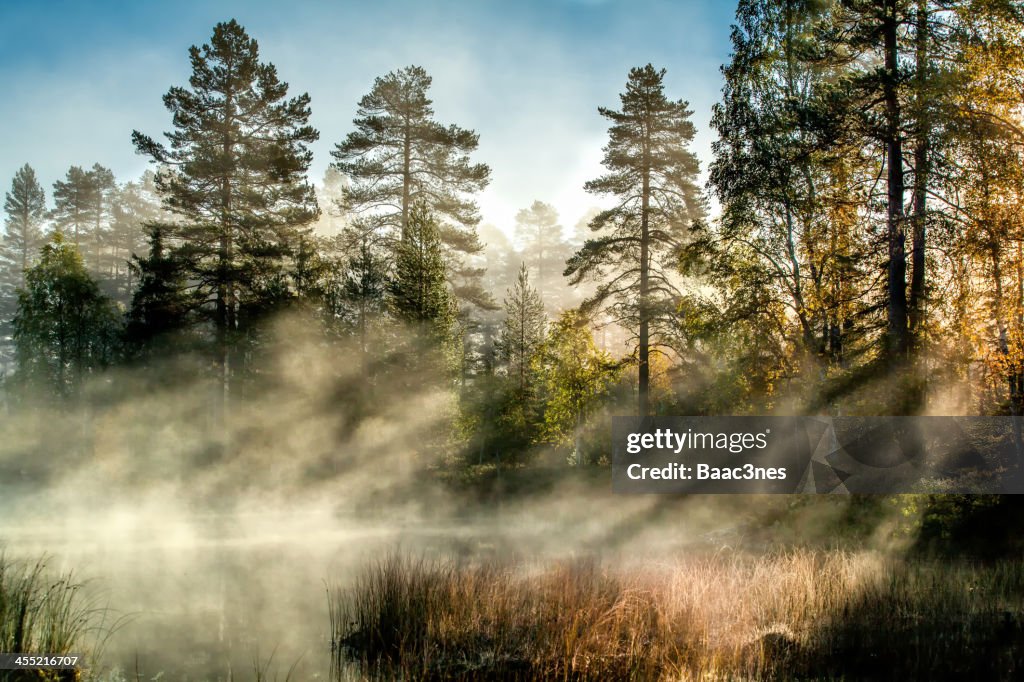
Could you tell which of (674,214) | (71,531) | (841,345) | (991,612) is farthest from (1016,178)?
(71,531)

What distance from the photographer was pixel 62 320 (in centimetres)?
2942

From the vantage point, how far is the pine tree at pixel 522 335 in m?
30.5

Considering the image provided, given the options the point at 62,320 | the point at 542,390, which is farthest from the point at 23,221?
the point at 542,390

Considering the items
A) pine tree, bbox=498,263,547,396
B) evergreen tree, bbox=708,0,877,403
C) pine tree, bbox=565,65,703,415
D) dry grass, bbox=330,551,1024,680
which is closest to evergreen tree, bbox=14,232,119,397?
pine tree, bbox=498,263,547,396

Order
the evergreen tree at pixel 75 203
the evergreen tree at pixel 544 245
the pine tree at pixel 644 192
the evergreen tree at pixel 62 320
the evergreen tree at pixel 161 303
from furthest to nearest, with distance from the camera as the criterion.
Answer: the evergreen tree at pixel 544 245, the evergreen tree at pixel 75 203, the evergreen tree at pixel 62 320, the evergreen tree at pixel 161 303, the pine tree at pixel 644 192

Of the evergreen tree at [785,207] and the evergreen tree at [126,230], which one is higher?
the evergreen tree at [126,230]

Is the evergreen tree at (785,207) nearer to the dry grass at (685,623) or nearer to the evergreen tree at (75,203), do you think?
the dry grass at (685,623)

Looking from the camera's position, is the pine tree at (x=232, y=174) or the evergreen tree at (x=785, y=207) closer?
the evergreen tree at (x=785, y=207)

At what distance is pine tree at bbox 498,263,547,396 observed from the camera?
30.5 m

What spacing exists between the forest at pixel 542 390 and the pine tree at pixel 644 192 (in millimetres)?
125

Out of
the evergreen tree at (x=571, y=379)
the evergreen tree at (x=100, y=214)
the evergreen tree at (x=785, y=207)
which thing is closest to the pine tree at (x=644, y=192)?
the evergreen tree at (x=571, y=379)

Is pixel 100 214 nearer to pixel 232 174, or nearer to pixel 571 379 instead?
pixel 232 174

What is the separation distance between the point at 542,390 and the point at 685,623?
22.7 meters

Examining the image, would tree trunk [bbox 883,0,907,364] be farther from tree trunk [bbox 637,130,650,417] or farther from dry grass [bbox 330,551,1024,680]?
tree trunk [bbox 637,130,650,417]
